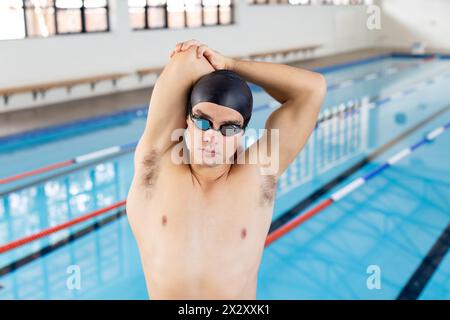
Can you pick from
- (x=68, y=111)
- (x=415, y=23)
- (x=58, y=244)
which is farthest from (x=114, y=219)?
(x=415, y=23)

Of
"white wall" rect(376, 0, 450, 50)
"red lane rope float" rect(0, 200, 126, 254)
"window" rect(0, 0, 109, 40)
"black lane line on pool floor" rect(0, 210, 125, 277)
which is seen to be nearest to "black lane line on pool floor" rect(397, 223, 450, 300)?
"black lane line on pool floor" rect(0, 210, 125, 277)

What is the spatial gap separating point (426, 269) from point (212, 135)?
342cm

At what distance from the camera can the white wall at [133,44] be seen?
9094mm

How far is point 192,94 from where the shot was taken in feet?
3.72

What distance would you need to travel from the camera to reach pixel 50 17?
31.3 ft

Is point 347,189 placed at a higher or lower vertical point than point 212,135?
lower

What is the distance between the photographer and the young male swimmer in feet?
3.84

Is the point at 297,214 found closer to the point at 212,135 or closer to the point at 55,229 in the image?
the point at 55,229

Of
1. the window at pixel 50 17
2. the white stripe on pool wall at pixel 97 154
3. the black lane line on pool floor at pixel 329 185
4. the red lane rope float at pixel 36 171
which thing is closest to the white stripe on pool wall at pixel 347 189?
the black lane line on pool floor at pixel 329 185

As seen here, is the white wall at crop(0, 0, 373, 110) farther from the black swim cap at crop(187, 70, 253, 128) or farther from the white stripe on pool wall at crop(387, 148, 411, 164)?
the black swim cap at crop(187, 70, 253, 128)

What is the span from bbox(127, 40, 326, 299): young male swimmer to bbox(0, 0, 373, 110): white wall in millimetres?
8320

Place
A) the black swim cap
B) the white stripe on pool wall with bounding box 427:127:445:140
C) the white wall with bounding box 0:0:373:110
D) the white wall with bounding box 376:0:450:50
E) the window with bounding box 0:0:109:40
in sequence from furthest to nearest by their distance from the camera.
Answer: the white wall with bounding box 376:0:450:50 → the white wall with bounding box 0:0:373:110 → the window with bounding box 0:0:109:40 → the white stripe on pool wall with bounding box 427:127:445:140 → the black swim cap

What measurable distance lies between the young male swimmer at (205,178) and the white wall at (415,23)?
19346 mm
